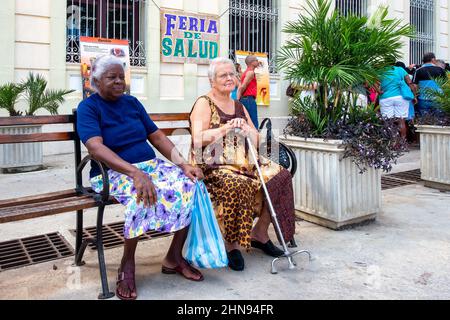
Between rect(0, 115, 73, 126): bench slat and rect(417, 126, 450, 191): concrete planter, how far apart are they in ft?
14.2

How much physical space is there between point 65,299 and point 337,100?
2.87m

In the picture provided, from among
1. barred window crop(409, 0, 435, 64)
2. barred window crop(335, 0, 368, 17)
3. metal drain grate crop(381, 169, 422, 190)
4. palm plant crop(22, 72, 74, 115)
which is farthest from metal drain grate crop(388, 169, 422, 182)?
barred window crop(409, 0, 435, 64)

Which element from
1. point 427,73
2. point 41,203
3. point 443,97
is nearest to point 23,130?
point 41,203

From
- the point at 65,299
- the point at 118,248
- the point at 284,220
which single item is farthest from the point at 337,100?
the point at 65,299

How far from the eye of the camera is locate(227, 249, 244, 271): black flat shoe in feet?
9.90

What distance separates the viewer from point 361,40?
13.4 ft

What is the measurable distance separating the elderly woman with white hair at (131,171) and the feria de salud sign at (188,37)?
6.41m

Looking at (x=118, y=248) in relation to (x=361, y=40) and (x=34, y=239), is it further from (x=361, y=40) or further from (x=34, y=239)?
(x=361, y=40)

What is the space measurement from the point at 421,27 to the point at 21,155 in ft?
42.5

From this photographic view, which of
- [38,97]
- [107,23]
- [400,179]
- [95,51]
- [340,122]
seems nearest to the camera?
[340,122]

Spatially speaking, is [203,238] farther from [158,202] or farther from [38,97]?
[38,97]

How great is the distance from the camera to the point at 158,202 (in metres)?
2.69

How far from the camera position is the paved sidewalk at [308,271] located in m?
2.65

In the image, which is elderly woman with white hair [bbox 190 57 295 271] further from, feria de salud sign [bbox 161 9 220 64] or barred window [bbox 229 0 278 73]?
barred window [bbox 229 0 278 73]
